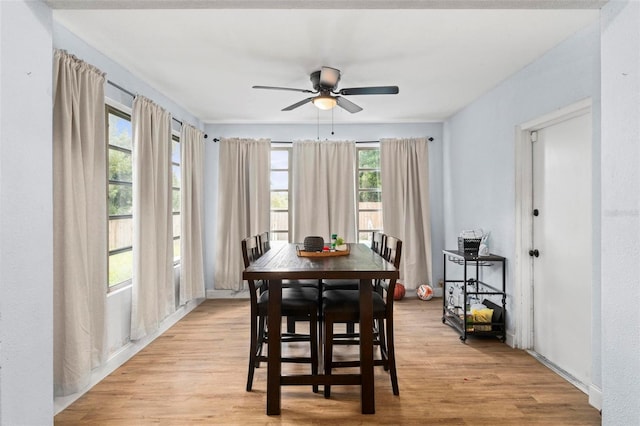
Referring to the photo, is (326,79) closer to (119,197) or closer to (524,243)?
(119,197)

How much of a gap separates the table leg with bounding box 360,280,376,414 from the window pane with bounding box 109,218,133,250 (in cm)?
225

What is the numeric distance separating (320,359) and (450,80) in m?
2.86

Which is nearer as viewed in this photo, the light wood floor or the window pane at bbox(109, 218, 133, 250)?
the light wood floor

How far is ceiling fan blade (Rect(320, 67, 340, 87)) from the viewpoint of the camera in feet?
9.73

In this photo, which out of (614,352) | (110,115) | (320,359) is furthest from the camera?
(110,115)

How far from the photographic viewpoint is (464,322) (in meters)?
3.48

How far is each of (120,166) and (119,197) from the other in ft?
0.92

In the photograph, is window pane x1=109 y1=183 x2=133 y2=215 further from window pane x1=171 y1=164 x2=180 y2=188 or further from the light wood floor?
the light wood floor

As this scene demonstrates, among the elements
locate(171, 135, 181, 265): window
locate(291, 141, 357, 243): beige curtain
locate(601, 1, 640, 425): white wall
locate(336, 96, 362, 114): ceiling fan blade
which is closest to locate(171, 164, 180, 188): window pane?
locate(171, 135, 181, 265): window

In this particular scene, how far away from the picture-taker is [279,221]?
→ 17.7 ft

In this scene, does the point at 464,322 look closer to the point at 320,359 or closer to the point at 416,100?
the point at 320,359

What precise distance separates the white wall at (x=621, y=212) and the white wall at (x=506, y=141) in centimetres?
92

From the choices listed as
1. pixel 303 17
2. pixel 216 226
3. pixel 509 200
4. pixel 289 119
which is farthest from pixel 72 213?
pixel 509 200

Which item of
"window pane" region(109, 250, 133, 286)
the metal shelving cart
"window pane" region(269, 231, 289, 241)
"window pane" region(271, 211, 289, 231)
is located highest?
"window pane" region(271, 211, 289, 231)
